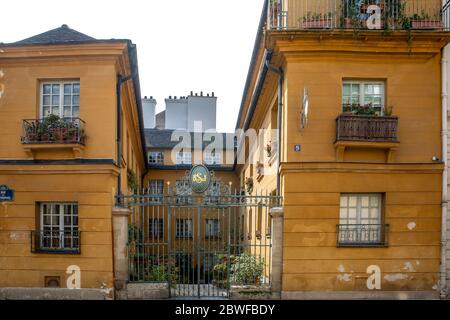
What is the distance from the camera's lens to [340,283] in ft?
36.1

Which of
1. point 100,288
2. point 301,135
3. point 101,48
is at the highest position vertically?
point 101,48

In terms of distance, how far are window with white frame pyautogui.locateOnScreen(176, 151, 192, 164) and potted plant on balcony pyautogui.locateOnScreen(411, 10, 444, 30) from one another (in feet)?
80.3

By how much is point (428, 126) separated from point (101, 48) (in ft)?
28.0

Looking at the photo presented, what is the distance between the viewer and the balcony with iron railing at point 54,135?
11297mm

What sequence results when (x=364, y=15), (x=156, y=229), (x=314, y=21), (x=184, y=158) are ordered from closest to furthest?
(x=314, y=21), (x=364, y=15), (x=156, y=229), (x=184, y=158)

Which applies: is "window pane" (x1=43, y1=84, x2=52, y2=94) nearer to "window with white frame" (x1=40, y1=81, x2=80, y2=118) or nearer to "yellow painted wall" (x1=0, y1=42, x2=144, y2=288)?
"window with white frame" (x1=40, y1=81, x2=80, y2=118)

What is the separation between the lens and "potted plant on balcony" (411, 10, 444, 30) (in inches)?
445

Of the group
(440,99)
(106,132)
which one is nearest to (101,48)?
(106,132)

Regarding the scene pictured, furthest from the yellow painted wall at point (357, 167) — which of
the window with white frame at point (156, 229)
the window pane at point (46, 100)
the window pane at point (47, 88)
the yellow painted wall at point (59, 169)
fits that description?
the window pane at point (46, 100)

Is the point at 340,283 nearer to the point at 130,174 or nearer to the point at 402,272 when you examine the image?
the point at 402,272

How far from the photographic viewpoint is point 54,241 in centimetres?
1168

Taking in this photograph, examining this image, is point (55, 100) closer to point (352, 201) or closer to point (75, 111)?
point (75, 111)

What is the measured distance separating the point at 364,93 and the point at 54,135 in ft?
26.1

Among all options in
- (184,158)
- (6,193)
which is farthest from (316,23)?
(184,158)
